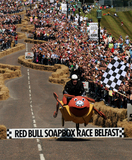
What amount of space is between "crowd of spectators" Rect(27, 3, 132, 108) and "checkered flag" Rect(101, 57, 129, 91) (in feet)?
0.99

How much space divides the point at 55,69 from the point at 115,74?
73.7 feet

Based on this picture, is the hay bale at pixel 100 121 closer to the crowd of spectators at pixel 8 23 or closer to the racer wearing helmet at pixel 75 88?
the racer wearing helmet at pixel 75 88

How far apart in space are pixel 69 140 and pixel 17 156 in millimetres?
3122

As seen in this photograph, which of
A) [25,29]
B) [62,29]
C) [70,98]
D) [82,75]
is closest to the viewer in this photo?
[70,98]

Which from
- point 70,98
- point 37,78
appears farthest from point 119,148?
point 37,78

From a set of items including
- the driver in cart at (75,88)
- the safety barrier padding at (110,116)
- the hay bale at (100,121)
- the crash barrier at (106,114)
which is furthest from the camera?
the hay bale at (100,121)

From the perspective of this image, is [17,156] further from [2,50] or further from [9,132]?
[2,50]

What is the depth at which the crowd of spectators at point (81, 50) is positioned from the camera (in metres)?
23.3

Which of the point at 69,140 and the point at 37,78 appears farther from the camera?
the point at 37,78

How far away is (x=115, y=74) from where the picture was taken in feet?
63.1

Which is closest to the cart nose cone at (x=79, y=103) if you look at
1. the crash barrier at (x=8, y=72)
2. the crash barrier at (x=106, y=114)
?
the crash barrier at (x=106, y=114)

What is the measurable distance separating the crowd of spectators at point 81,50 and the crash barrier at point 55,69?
0.72 metres

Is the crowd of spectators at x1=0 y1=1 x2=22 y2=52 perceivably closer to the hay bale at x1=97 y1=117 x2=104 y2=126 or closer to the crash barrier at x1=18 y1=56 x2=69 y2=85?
the crash barrier at x1=18 y1=56 x2=69 y2=85

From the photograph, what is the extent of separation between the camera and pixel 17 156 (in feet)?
34.8
